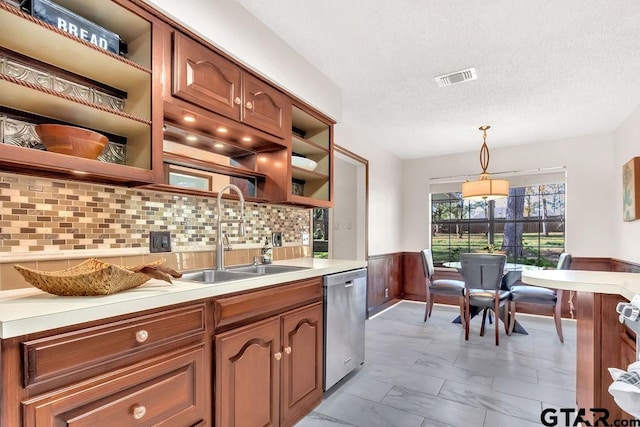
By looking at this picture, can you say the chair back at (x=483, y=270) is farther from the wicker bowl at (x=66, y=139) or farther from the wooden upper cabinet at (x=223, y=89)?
the wicker bowl at (x=66, y=139)

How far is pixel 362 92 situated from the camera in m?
3.05

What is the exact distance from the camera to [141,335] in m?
1.14

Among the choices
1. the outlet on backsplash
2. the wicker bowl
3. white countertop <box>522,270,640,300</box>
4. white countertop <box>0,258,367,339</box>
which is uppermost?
the wicker bowl

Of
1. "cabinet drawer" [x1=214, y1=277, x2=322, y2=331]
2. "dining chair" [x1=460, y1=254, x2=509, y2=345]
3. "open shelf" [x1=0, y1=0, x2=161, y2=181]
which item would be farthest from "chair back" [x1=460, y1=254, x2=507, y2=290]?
"open shelf" [x1=0, y1=0, x2=161, y2=181]

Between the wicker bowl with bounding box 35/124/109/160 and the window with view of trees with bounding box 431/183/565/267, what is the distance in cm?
412

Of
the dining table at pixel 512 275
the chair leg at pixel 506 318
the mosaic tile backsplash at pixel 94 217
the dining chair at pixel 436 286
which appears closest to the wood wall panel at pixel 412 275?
the dining chair at pixel 436 286

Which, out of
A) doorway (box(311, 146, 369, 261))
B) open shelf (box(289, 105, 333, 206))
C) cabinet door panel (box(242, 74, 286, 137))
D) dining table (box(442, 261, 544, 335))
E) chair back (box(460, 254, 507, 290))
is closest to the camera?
cabinet door panel (box(242, 74, 286, 137))

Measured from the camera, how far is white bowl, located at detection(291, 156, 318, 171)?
2.58 meters

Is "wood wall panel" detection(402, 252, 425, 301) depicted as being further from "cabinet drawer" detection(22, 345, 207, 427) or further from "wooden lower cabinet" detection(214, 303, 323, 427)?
"cabinet drawer" detection(22, 345, 207, 427)

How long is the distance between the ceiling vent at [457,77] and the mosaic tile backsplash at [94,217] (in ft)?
6.55

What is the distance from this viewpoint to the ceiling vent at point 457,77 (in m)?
2.63

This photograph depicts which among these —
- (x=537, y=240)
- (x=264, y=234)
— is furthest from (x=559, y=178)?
Answer: (x=264, y=234)

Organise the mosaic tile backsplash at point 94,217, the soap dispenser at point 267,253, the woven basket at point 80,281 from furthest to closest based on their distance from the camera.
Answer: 1. the soap dispenser at point 267,253
2. the mosaic tile backsplash at point 94,217
3. the woven basket at point 80,281

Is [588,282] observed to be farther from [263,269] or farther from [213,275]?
[213,275]
